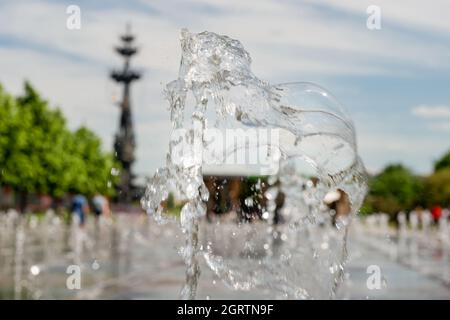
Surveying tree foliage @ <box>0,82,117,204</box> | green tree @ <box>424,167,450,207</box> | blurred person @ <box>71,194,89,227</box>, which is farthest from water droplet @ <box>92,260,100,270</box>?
green tree @ <box>424,167,450,207</box>

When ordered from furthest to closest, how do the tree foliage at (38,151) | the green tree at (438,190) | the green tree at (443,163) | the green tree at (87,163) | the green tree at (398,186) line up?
the green tree at (443,163)
the green tree at (398,186)
the green tree at (438,190)
the green tree at (87,163)
the tree foliage at (38,151)

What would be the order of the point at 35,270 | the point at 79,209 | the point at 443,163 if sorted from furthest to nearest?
the point at 443,163 → the point at 79,209 → the point at 35,270

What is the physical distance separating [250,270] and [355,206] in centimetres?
162

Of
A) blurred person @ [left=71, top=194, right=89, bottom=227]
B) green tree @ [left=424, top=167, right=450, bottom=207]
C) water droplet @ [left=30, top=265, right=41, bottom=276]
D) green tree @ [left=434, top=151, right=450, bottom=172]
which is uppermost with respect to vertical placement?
green tree @ [left=434, top=151, right=450, bottom=172]

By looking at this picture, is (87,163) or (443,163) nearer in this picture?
(87,163)

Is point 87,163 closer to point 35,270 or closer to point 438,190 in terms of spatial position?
point 438,190

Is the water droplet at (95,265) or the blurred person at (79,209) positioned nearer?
the water droplet at (95,265)

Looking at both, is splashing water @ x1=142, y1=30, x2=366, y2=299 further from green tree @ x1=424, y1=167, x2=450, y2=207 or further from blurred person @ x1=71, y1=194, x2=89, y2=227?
green tree @ x1=424, y1=167, x2=450, y2=207

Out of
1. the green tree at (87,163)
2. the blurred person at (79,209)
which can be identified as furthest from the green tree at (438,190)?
the blurred person at (79,209)

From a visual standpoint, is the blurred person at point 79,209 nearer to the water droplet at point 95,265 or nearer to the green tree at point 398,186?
the water droplet at point 95,265

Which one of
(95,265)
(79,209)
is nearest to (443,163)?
(79,209)

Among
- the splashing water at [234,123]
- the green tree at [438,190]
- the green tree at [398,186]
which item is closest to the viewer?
the splashing water at [234,123]

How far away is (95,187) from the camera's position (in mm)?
69625
